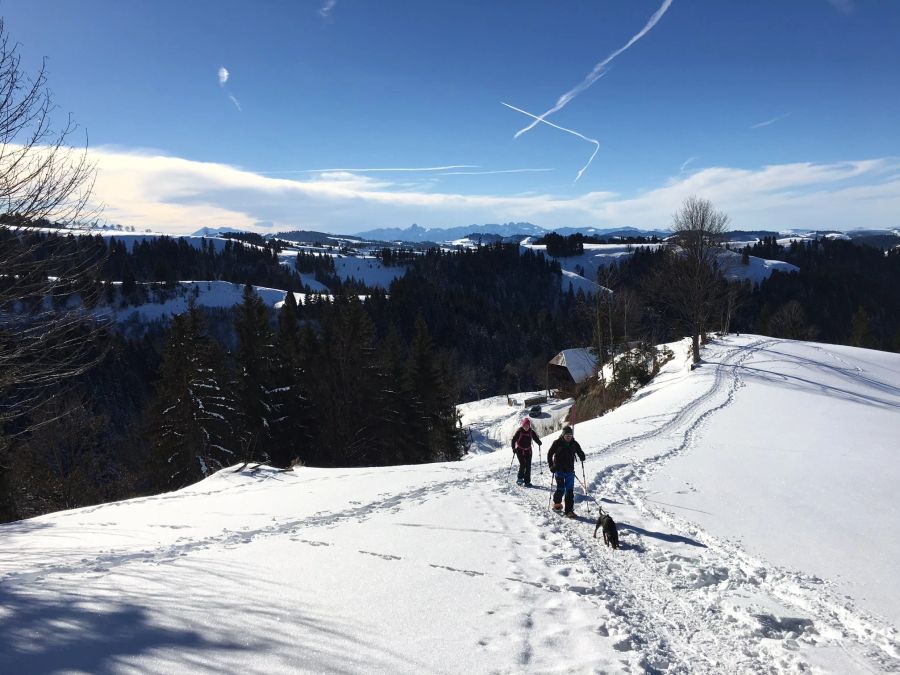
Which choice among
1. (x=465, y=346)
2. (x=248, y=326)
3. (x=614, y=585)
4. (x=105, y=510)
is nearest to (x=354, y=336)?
(x=248, y=326)

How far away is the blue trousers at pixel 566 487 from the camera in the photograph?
379 inches

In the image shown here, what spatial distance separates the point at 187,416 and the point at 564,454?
2328 centimetres

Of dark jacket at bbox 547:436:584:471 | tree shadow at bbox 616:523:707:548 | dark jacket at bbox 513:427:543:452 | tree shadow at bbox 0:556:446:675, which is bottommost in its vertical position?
tree shadow at bbox 616:523:707:548

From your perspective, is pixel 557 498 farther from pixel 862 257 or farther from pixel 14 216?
pixel 862 257

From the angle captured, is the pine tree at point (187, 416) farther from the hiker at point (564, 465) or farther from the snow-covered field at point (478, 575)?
the hiker at point (564, 465)

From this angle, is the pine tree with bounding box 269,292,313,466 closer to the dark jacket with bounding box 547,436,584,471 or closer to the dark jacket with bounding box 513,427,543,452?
the dark jacket with bounding box 513,427,543,452

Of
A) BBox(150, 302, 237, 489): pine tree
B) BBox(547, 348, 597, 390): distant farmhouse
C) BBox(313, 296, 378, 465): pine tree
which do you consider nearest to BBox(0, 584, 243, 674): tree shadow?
BBox(150, 302, 237, 489): pine tree

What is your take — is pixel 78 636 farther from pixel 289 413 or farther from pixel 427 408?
pixel 427 408

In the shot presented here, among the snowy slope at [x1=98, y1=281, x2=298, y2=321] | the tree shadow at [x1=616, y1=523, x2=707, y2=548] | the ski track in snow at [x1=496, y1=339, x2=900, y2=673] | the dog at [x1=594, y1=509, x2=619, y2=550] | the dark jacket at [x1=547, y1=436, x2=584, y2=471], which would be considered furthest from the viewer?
the snowy slope at [x1=98, y1=281, x2=298, y2=321]

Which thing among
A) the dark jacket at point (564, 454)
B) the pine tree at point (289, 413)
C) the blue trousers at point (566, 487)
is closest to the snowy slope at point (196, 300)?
the pine tree at point (289, 413)

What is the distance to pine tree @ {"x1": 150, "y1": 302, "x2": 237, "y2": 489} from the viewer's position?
25984mm

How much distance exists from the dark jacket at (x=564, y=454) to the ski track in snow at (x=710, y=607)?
102 centimetres

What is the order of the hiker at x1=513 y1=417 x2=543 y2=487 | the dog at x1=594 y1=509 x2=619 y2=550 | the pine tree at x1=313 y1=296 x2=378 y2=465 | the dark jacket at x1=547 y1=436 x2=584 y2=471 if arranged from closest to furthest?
the dog at x1=594 y1=509 x2=619 y2=550
the dark jacket at x1=547 y1=436 x2=584 y2=471
the hiker at x1=513 y1=417 x2=543 y2=487
the pine tree at x1=313 y1=296 x2=378 y2=465

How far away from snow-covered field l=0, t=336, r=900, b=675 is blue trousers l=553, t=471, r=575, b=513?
40 cm
